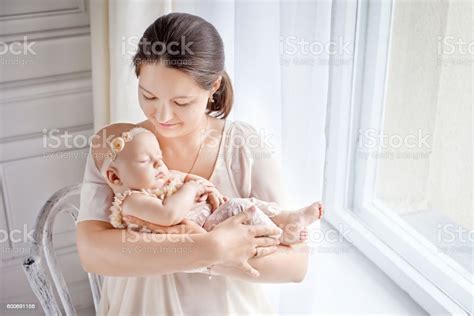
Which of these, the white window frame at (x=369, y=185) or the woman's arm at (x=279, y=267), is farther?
the white window frame at (x=369, y=185)

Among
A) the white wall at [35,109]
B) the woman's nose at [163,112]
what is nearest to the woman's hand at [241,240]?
the woman's nose at [163,112]

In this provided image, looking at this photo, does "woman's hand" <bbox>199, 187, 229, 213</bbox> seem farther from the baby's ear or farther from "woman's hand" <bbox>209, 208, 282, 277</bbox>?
the baby's ear

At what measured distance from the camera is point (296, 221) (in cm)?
130

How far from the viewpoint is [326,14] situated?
5.08 feet

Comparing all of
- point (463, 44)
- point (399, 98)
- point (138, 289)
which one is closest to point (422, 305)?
point (399, 98)

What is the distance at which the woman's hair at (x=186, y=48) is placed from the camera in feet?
4.01

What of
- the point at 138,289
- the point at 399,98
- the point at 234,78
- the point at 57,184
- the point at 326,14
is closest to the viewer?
the point at 138,289

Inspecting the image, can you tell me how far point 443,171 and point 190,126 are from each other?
2.54 ft

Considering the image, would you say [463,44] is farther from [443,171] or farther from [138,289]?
[138,289]

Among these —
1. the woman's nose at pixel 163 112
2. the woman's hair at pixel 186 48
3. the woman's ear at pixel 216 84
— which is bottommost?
the woman's nose at pixel 163 112

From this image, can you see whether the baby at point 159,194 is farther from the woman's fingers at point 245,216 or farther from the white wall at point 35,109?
the white wall at point 35,109

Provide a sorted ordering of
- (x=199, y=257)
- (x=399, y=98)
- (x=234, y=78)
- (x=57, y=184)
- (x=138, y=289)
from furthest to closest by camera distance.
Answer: (x=57, y=184) < (x=399, y=98) < (x=234, y=78) < (x=138, y=289) < (x=199, y=257)

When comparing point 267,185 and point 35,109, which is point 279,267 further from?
point 35,109

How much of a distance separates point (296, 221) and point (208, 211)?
0.57 ft
